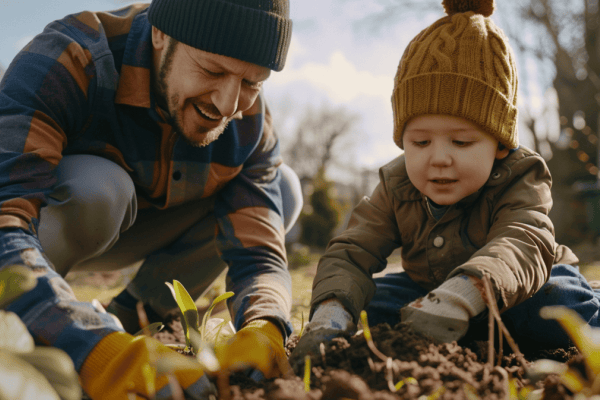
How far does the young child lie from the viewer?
1544mm

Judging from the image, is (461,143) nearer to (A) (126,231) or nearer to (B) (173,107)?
(B) (173,107)

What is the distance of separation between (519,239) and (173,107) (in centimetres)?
143

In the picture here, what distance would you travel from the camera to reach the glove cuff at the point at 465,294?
4.33ft

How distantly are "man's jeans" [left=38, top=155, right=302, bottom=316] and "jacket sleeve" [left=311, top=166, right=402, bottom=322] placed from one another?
2.40ft

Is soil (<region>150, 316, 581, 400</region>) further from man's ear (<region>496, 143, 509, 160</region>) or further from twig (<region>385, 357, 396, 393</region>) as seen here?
man's ear (<region>496, 143, 509, 160</region>)

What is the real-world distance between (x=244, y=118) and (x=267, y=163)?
0.27 metres

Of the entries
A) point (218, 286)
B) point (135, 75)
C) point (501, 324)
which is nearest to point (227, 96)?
point (135, 75)

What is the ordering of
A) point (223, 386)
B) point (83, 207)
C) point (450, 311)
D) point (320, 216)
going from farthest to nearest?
point (320, 216), point (83, 207), point (450, 311), point (223, 386)

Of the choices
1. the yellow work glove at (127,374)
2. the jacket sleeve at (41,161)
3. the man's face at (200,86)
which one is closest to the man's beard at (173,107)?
the man's face at (200,86)

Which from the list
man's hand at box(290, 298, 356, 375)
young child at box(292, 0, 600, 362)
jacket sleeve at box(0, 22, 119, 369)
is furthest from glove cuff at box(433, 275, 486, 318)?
jacket sleeve at box(0, 22, 119, 369)

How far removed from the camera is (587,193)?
737 centimetres

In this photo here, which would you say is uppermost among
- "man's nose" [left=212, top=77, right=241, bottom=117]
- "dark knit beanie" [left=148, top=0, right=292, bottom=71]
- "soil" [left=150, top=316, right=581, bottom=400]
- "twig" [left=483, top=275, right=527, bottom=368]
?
"dark knit beanie" [left=148, top=0, right=292, bottom=71]

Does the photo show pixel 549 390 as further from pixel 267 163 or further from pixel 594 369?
pixel 267 163

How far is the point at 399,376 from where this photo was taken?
104cm
